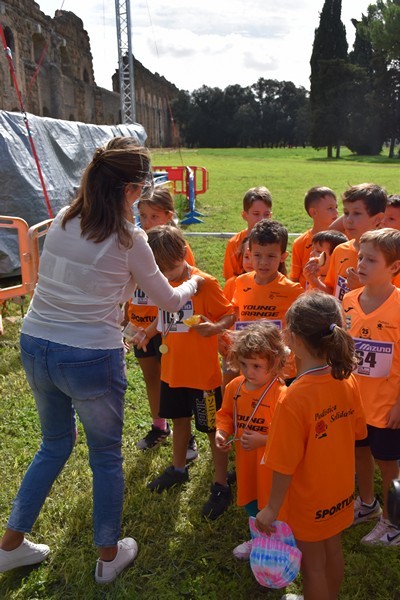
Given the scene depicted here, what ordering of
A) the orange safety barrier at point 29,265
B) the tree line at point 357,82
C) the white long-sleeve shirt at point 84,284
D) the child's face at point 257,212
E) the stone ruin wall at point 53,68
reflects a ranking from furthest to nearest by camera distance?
1. the tree line at point 357,82
2. the stone ruin wall at point 53,68
3. the orange safety barrier at point 29,265
4. the child's face at point 257,212
5. the white long-sleeve shirt at point 84,284

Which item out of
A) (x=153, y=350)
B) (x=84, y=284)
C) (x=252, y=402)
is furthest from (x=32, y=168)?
(x=252, y=402)

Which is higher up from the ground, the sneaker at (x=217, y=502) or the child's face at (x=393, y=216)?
the child's face at (x=393, y=216)

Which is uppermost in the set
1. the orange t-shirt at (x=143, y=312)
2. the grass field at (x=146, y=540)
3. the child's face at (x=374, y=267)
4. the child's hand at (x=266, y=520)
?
the child's face at (x=374, y=267)

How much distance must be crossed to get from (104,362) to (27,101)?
30382mm

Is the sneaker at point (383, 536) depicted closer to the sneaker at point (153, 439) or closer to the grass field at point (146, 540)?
the grass field at point (146, 540)

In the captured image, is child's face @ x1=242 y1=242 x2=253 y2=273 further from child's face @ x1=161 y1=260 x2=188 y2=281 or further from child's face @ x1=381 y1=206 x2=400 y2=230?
child's face @ x1=381 y1=206 x2=400 y2=230

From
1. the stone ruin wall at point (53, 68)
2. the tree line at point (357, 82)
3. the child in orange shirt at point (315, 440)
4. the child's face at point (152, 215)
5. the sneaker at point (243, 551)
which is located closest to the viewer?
the child in orange shirt at point (315, 440)

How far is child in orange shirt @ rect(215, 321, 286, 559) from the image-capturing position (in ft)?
7.13

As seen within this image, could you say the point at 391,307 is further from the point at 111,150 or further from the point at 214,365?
the point at 111,150

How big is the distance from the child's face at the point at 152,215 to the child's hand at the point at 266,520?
6.83 ft

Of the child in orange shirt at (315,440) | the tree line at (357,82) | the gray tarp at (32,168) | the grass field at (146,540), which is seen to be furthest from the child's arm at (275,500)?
the tree line at (357,82)

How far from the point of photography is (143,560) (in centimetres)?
247

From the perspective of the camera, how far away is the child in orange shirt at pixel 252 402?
7.13ft

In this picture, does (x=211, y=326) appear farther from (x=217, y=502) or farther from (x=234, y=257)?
(x=234, y=257)
